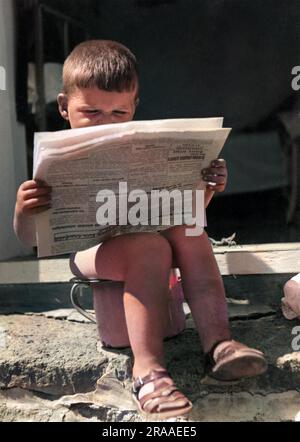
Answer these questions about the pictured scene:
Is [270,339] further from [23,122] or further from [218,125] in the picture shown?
[23,122]

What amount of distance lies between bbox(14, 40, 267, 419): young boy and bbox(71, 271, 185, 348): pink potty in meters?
0.06

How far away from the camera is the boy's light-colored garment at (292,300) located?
5.72 feet

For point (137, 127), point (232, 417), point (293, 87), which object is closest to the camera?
point (137, 127)

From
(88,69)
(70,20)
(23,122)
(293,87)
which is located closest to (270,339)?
(88,69)

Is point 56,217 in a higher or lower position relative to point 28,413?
higher

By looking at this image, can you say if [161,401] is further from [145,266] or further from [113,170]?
A: [113,170]

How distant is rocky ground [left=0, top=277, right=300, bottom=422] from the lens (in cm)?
153

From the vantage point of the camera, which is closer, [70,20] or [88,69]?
[88,69]

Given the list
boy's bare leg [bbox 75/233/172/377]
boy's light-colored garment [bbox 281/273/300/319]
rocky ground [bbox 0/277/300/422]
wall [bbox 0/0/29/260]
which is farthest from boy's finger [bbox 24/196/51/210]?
wall [bbox 0/0/29/260]

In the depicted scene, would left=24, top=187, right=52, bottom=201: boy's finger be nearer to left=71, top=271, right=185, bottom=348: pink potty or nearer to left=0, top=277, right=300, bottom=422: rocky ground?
left=71, top=271, right=185, bottom=348: pink potty

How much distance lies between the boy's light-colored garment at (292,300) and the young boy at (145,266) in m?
0.36

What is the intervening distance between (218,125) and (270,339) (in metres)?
0.66

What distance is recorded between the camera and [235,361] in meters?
1.36

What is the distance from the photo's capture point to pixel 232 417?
5.06ft
